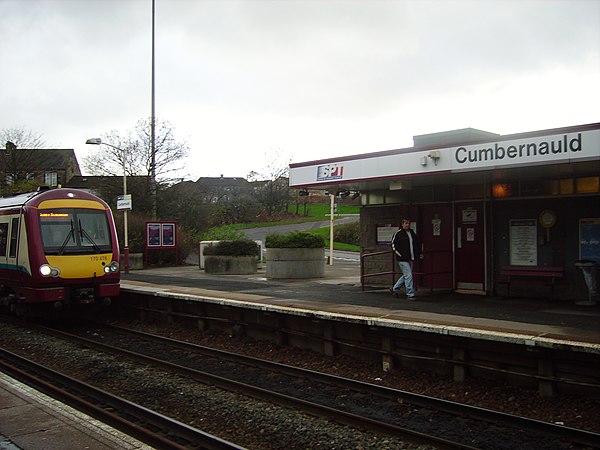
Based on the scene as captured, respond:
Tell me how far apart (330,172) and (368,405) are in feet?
23.0

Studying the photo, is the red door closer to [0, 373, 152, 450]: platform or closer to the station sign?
[0, 373, 152, 450]: platform

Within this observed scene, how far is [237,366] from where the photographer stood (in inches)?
392

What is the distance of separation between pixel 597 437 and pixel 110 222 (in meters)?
11.3

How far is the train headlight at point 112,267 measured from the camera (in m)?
13.7

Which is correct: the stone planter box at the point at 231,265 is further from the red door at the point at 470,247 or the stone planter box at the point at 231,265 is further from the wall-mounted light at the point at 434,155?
the wall-mounted light at the point at 434,155

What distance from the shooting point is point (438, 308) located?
10906 millimetres

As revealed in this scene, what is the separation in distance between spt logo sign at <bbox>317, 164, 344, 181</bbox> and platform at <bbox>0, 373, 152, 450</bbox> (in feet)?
26.5

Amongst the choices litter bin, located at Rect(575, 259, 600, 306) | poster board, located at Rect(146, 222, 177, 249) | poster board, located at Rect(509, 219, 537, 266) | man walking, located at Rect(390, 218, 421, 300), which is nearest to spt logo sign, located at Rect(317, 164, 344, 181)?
man walking, located at Rect(390, 218, 421, 300)

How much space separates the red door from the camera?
13.0 meters

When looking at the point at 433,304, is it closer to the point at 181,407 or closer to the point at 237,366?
the point at 237,366

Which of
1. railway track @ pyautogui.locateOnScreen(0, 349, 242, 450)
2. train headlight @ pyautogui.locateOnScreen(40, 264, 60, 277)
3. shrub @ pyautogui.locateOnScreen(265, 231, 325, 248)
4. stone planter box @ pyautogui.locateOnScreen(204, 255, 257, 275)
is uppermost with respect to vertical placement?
shrub @ pyautogui.locateOnScreen(265, 231, 325, 248)

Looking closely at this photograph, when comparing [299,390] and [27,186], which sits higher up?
[27,186]

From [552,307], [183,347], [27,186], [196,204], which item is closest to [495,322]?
[552,307]

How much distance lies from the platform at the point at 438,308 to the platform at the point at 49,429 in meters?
4.44
